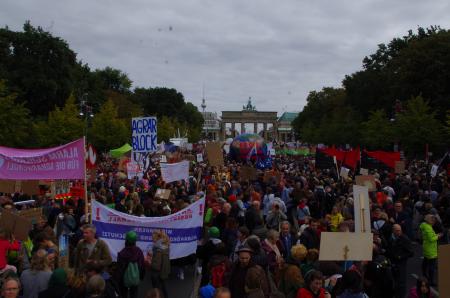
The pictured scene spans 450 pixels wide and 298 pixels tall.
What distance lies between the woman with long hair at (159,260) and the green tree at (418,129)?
114 ft

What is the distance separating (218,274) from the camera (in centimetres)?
→ 707

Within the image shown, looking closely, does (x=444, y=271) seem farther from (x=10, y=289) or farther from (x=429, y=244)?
(x=429, y=244)

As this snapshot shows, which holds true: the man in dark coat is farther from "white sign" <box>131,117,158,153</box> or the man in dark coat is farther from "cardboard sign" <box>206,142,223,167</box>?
"cardboard sign" <box>206,142,223,167</box>

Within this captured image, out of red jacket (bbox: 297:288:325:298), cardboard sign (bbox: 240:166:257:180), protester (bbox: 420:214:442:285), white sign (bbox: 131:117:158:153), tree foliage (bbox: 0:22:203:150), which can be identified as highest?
tree foliage (bbox: 0:22:203:150)

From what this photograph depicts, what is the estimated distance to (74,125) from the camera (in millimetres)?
42250

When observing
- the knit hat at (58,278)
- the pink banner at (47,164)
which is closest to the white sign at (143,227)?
the pink banner at (47,164)

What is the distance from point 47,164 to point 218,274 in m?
4.87

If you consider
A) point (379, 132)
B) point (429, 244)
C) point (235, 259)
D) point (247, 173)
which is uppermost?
point (379, 132)

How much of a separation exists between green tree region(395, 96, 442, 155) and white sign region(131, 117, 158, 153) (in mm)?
29584

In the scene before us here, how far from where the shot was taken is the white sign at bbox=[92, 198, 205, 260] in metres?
8.90

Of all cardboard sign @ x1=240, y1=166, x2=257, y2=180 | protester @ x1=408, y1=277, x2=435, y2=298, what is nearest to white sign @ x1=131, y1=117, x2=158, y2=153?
cardboard sign @ x1=240, y1=166, x2=257, y2=180

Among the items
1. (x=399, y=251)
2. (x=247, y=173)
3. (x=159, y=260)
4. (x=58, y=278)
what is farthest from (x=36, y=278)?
(x=247, y=173)

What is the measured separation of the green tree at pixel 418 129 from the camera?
40094 mm

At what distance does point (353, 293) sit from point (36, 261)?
3.59 m
